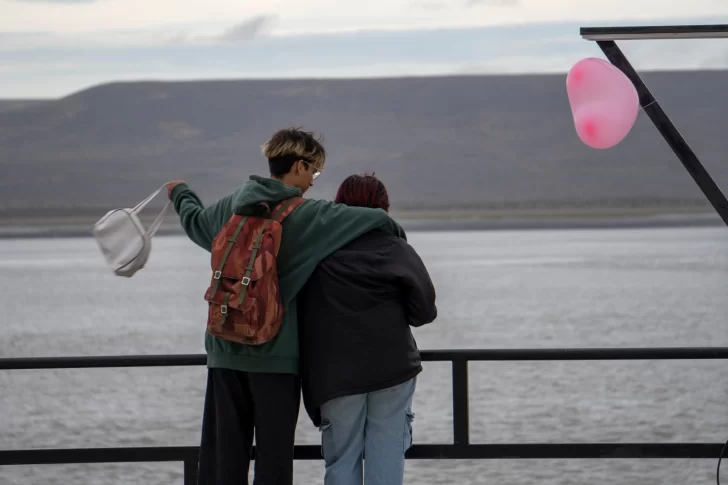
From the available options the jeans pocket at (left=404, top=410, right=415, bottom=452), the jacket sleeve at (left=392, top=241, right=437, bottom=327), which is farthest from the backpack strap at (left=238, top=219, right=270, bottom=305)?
the jeans pocket at (left=404, top=410, right=415, bottom=452)

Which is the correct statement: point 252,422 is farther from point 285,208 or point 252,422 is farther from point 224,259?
point 285,208

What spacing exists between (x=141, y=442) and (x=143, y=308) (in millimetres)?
28761

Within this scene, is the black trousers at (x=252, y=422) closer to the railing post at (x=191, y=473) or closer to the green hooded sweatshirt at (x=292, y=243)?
the green hooded sweatshirt at (x=292, y=243)

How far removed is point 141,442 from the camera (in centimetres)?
1180

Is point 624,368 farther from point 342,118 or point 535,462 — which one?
point 342,118

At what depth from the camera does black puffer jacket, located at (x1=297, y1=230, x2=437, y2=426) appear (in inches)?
→ 115

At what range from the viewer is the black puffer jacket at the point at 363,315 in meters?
2.93

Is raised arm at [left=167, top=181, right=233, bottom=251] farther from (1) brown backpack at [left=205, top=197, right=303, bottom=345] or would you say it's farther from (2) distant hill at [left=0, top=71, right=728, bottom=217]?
(2) distant hill at [left=0, top=71, right=728, bottom=217]

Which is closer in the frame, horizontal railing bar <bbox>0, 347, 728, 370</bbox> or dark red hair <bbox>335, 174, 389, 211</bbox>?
dark red hair <bbox>335, 174, 389, 211</bbox>

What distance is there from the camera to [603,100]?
3.30 meters

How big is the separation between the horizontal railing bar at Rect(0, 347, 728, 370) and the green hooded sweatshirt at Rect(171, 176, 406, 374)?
502mm

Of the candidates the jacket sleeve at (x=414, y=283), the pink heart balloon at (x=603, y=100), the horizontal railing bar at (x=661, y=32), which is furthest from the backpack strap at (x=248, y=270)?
the horizontal railing bar at (x=661, y=32)

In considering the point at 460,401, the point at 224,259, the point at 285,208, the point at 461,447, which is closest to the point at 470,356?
the point at 460,401

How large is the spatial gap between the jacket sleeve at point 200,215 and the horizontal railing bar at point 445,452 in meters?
0.77
